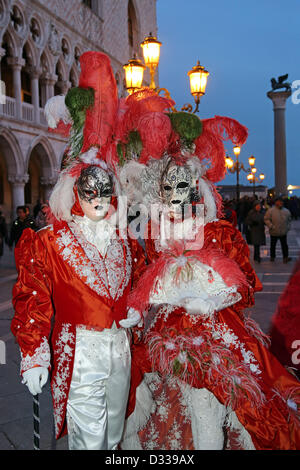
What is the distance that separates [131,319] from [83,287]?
281 millimetres

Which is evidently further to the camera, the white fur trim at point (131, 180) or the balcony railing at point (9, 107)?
the balcony railing at point (9, 107)

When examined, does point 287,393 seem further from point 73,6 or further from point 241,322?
point 73,6

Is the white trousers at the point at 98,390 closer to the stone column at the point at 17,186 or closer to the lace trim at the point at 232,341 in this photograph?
the lace trim at the point at 232,341

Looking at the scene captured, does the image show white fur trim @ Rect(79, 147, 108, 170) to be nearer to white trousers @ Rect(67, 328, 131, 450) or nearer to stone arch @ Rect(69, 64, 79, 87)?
white trousers @ Rect(67, 328, 131, 450)

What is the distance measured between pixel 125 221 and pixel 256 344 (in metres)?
0.94

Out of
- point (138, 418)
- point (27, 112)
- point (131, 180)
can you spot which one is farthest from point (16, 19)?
point (138, 418)

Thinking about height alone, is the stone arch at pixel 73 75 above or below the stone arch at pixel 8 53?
above

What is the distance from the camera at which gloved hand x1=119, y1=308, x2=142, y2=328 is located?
2080mm

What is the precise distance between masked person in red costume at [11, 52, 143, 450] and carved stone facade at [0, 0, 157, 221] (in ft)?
45.4

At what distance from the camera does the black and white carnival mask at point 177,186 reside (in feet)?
7.86

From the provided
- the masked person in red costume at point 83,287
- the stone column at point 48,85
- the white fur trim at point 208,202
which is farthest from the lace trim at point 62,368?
the stone column at point 48,85

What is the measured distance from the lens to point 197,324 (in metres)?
2.26

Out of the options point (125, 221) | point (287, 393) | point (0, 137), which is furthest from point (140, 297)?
point (0, 137)
